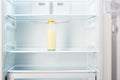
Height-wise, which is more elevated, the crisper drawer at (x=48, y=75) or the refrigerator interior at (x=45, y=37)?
the refrigerator interior at (x=45, y=37)

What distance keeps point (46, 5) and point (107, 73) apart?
0.81 metres

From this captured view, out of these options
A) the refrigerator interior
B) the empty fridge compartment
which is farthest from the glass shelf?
the empty fridge compartment

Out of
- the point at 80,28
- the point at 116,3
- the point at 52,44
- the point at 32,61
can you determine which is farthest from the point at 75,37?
the point at 116,3

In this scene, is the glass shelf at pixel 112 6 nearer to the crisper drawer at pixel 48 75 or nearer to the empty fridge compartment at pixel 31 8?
the crisper drawer at pixel 48 75

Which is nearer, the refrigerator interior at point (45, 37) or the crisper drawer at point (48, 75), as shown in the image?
the crisper drawer at point (48, 75)

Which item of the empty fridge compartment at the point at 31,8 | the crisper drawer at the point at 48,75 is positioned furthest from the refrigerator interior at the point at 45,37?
the crisper drawer at the point at 48,75

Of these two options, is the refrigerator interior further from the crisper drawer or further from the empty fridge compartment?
the crisper drawer

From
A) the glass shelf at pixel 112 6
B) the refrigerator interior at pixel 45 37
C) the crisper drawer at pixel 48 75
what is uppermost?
the glass shelf at pixel 112 6

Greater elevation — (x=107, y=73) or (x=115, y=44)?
(x=115, y=44)

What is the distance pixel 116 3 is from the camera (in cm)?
143

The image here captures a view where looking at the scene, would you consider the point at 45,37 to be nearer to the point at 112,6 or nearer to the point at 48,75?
the point at 48,75

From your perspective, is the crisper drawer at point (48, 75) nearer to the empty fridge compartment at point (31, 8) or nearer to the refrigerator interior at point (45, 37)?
the refrigerator interior at point (45, 37)

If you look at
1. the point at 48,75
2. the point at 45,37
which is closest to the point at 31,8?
the point at 45,37

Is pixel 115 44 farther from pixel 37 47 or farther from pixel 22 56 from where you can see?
pixel 22 56
